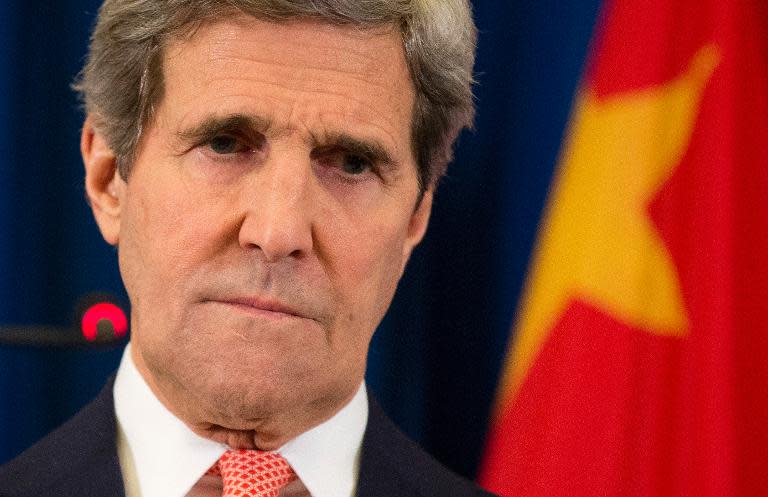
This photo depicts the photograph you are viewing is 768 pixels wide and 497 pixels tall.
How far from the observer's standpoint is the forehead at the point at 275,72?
4.90 ft

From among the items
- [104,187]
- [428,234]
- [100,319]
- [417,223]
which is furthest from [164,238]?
[428,234]

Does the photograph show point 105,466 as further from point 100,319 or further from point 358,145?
point 358,145

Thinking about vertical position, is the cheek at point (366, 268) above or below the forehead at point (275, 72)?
below

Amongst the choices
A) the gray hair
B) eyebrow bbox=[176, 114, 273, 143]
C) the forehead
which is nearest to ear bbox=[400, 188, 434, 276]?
the gray hair

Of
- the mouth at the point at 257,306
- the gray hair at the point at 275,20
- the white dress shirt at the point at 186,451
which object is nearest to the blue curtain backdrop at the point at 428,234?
the gray hair at the point at 275,20

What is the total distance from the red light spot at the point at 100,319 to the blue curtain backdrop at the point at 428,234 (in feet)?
2.23

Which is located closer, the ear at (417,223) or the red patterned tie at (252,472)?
the red patterned tie at (252,472)

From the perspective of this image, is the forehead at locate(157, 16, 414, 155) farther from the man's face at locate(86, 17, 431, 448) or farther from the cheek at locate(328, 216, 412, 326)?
the cheek at locate(328, 216, 412, 326)

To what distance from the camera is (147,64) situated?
1.57 metres

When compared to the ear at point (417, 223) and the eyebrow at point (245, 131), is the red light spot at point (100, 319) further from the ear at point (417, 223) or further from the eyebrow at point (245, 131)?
the ear at point (417, 223)

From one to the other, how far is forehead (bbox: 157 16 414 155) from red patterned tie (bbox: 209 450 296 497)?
19.7 inches

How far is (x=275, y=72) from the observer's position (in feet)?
4.94

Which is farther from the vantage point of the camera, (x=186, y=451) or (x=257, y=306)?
(x=186, y=451)

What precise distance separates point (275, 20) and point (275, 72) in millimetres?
76
